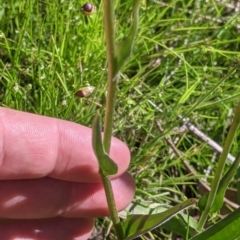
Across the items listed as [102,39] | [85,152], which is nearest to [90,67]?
[102,39]

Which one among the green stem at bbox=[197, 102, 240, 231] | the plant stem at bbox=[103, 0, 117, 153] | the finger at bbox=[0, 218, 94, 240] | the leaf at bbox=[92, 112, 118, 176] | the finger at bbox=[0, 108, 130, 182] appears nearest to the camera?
the plant stem at bbox=[103, 0, 117, 153]

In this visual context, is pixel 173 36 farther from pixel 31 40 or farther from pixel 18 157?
pixel 18 157

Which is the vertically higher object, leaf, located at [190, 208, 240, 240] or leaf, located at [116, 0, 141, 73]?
leaf, located at [116, 0, 141, 73]

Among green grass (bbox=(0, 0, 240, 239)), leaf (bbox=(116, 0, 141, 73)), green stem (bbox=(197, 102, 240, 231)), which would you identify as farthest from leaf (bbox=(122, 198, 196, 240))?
leaf (bbox=(116, 0, 141, 73))

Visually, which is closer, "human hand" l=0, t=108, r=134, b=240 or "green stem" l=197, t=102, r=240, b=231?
"green stem" l=197, t=102, r=240, b=231

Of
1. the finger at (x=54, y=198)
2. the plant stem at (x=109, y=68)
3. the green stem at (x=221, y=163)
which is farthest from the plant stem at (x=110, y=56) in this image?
the finger at (x=54, y=198)

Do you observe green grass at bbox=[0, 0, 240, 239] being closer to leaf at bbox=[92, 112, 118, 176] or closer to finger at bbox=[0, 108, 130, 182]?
finger at bbox=[0, 108, 130, 182]

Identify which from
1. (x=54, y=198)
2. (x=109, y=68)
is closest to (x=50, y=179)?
(x=54, y=198)
